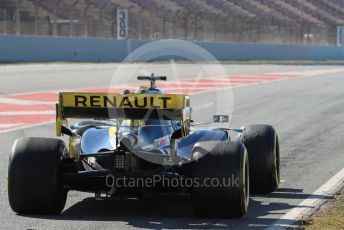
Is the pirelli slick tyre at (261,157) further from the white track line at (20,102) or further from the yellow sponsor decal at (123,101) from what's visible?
the white track line at (20,102)

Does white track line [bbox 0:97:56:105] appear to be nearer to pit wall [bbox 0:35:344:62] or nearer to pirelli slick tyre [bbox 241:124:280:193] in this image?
pirelli slick tyre [bbox 241:124:280:193]

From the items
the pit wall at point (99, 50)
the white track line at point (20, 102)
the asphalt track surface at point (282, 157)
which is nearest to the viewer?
the asphalt track surface at point (282, 157)

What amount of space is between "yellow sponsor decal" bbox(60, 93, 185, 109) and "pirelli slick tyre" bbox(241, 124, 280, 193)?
150 cm

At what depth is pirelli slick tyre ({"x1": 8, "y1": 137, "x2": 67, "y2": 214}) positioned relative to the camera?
265 inches

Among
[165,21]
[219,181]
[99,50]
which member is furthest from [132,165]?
[165,21]

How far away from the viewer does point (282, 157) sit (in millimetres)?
10852

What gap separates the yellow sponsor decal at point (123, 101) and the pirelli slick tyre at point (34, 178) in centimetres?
44

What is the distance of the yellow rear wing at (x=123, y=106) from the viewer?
6.80 metres

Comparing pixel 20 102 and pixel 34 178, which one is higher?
pixel 34 178

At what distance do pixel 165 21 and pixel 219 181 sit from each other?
4405cm

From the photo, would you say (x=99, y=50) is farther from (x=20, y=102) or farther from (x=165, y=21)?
(x=20, y=102)

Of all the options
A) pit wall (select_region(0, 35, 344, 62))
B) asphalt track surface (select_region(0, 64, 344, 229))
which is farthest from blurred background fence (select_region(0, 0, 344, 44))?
asphalt track surface (select_region(0, 64, 344, 229))

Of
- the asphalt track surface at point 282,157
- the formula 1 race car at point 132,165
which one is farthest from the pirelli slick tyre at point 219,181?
the asphalt track surface at point 282,157

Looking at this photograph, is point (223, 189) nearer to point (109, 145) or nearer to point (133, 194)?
point (133, 194)
